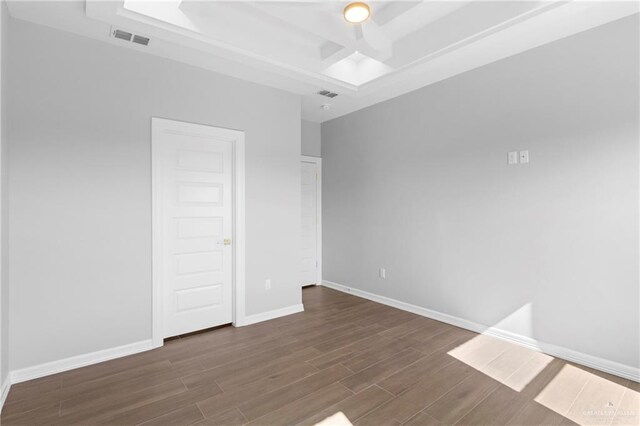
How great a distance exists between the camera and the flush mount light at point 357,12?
2125 millimetres

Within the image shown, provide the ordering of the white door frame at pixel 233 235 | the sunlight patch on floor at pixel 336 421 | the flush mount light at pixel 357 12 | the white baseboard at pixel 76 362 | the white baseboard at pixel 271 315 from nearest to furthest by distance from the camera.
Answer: the sunlight patch on floor at pixel 336 421 < the flush mount light at pixel 357 12 < the white baseboard at pixel 76 362 < the white door frame at pixel 233 235 < the white baseboard at pixel 271 315

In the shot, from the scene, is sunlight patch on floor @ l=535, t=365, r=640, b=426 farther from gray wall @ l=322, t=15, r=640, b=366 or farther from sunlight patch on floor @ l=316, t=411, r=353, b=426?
sunlight patch on floor @ l=316, t=411, r=353, b=426

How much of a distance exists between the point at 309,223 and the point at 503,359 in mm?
3401

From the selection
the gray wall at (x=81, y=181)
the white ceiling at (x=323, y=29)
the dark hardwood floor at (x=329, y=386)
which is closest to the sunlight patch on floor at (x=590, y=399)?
the dark hardwood floor at (x=329, y=386)

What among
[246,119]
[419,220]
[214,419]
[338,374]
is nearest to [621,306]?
[419,220]

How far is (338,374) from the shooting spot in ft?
8.61

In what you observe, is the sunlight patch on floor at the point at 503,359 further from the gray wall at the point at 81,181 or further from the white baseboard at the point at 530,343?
the gray wall at the point at 81,181

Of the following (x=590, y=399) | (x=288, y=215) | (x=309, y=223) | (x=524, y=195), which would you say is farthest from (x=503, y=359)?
(x=309, y=223)

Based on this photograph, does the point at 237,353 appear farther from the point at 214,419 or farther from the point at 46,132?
the point at 46,132

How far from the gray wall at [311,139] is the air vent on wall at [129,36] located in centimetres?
283

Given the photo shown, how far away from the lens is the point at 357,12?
217 centimetres

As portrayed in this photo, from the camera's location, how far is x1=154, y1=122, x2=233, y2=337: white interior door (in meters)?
3.28

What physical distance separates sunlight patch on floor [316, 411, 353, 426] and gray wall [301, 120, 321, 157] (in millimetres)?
4080

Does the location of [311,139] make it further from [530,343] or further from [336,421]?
[336,421]
